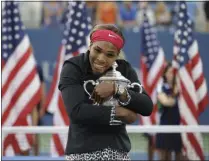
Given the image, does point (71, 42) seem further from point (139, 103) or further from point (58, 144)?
point (139, 103)

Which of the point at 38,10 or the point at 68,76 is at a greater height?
the point at 68,76

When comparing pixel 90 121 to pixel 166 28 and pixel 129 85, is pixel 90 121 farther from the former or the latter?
pixel 166 28

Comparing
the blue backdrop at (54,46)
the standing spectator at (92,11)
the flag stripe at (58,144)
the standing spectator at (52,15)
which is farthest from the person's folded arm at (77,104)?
the standing spectator at (52,15)

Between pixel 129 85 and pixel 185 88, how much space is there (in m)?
5.64

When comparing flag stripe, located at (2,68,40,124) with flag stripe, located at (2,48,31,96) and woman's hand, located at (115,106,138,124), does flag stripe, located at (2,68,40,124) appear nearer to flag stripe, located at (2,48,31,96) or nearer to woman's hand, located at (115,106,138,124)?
flag stripe, located at (2,48,31,96)

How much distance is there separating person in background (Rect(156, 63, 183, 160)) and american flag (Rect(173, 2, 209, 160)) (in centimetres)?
13

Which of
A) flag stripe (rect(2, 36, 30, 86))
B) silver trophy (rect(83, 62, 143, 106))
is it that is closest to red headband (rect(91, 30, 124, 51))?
silver trophy (rect(83, 62, 143, 106))

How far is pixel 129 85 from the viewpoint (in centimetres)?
386

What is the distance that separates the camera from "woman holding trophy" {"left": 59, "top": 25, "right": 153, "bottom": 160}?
3729 millimetres

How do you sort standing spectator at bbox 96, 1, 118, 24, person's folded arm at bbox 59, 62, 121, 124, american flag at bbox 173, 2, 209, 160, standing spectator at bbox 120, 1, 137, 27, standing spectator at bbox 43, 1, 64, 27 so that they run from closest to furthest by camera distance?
person's folded arm at bbox 59, 62, 121, 124 → american flag at bbox 173, 2, 209, 160 → standing spectator at bbox 96, 1, 118, 24 → standing spectator at bbox 120, 1, 137, 27 → standing spectator at bbox 43, 1, 64, 27

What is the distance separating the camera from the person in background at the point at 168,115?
9.51 meters

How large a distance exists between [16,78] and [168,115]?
7.42 ft

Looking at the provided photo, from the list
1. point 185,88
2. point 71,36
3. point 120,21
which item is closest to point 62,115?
point 71,36

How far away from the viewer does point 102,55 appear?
377 cm
